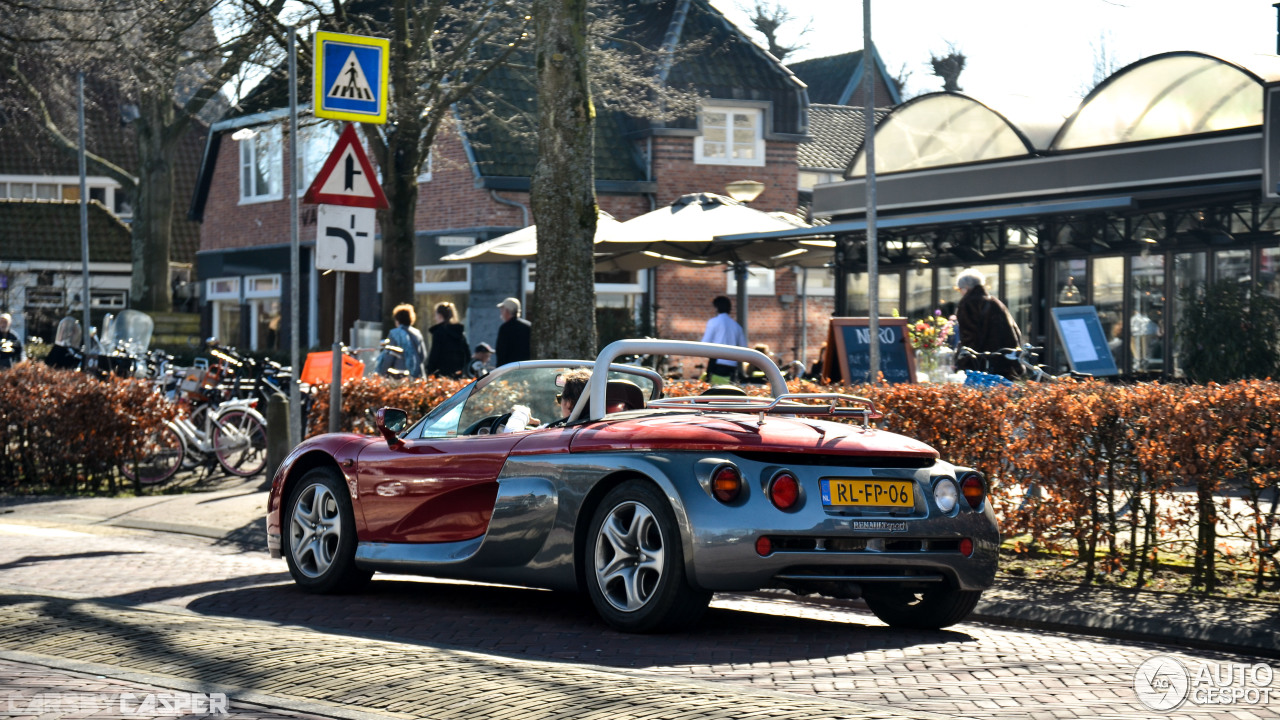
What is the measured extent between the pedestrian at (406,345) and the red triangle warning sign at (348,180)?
266 inches

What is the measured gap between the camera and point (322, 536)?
28.9 feet

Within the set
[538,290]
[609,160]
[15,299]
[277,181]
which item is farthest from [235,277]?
[538,290]

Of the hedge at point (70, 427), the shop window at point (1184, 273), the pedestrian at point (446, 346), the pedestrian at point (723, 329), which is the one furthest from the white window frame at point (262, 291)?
the hedge at point (70, 427)

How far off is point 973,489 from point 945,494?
0.22m

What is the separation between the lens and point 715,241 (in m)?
22.7

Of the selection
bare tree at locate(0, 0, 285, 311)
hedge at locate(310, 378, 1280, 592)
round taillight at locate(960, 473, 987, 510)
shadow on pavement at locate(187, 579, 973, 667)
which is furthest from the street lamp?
Answer: round taillight at locate(960, 473, 987, 510)

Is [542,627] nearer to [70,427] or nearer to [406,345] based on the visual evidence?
[70,427]

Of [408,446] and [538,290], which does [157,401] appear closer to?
[538,290]

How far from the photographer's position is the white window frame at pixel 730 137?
35.5m

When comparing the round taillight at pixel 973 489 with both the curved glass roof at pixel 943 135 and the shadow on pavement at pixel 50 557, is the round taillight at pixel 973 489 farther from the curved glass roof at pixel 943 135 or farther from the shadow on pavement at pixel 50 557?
the curved glass roof at pixel 943 135

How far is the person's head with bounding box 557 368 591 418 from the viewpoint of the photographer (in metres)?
8.17

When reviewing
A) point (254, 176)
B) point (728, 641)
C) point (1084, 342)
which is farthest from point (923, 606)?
point (254, 176)

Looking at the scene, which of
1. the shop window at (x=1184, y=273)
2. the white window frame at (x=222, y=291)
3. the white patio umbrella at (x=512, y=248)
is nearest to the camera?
the shop window at (x=1184, y=273)

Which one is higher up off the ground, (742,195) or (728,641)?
(742,195)
